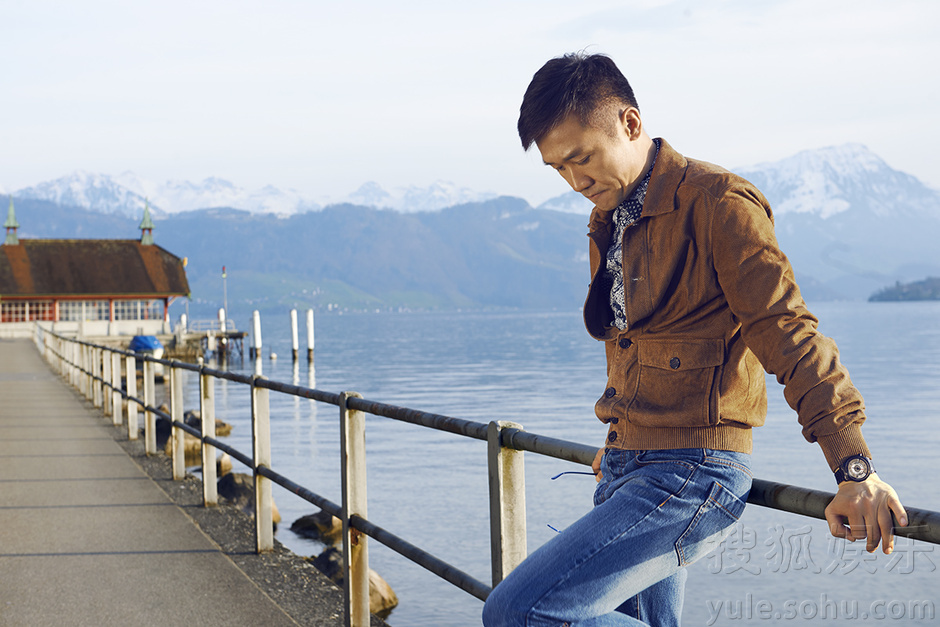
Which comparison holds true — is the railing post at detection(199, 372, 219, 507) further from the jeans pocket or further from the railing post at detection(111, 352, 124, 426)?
the railing post at detection(111, 352, 124, 426)

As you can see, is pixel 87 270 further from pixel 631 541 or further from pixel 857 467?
pixel 857 467

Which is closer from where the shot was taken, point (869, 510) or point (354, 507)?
point (869, 510)

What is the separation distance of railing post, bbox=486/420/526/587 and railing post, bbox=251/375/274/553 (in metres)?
3.02

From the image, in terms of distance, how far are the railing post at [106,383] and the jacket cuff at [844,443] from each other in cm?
1368

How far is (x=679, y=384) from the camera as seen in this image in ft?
6.83

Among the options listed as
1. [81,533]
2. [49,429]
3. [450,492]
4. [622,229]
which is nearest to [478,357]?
[450,492]

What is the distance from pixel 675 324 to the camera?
6.99 feet

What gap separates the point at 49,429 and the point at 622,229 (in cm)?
1246

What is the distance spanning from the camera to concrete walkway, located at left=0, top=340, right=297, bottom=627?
→ 4914mm

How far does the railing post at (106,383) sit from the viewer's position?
47.1 feet

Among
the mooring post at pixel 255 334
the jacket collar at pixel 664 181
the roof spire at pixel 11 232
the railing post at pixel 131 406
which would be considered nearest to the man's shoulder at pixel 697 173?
the jacket collar at pixel 664 181

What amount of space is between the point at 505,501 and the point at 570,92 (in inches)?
57.7

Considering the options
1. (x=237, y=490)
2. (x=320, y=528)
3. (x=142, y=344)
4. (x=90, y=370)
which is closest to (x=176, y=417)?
(x=237, y=490)

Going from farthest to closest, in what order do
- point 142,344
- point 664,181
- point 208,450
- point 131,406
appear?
1. point 142,344
2. point 131,406
3. point 208,450
4. point 664,181
